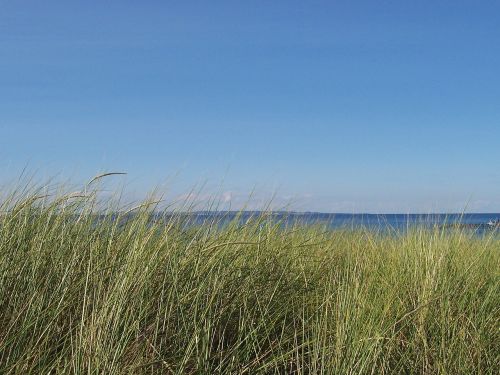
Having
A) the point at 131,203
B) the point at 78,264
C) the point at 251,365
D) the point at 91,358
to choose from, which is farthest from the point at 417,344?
the point at 131,203

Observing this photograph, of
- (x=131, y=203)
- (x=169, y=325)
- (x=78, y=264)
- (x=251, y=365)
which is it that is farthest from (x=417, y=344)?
(x=131, y=203)

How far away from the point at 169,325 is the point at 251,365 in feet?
1.32

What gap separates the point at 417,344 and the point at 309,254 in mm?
1459

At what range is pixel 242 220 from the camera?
13.4ft

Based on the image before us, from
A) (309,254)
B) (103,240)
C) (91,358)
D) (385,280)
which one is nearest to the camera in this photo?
(91,358)

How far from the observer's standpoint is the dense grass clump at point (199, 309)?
2162 millimetres

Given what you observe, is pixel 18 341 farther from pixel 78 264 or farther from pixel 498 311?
pixel 498 311

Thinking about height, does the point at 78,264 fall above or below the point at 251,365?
above

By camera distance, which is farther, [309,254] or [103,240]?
[309,254]

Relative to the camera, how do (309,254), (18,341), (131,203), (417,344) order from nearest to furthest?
(18,341) < (417,344) < (131,203) < (309,254)

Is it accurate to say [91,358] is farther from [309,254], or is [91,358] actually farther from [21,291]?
[309,254]

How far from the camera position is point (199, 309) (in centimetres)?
250

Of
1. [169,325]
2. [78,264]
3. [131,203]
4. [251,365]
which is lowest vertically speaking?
[251,365]

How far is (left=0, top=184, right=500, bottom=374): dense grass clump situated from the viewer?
2.16 m
